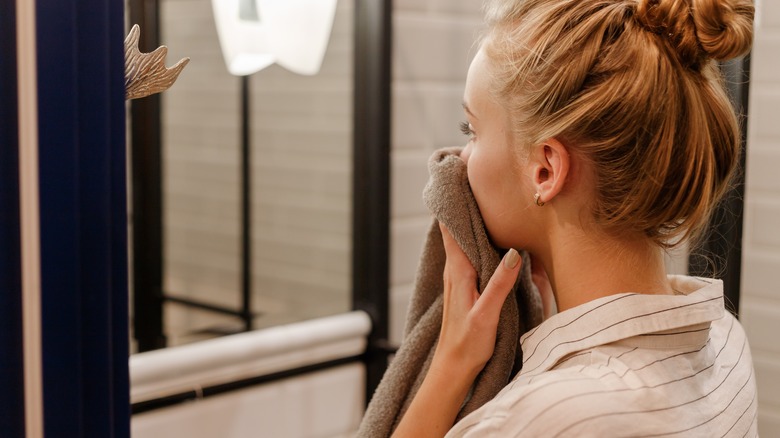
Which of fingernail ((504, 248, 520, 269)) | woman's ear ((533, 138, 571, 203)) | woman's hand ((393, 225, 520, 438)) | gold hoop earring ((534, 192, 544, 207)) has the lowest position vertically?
woman's hand ((393, 225, 520, 438))

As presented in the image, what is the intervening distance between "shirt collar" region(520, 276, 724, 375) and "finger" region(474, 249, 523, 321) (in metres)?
0.05

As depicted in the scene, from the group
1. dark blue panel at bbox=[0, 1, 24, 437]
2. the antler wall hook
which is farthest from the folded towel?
dark blue panel at bbox=[0, 1, 24, 437]

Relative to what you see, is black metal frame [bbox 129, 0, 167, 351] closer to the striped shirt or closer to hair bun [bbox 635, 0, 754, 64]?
the striped shirt

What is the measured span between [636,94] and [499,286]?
0.23 m

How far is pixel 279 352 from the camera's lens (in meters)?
1.12

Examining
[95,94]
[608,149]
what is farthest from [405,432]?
[95,94]

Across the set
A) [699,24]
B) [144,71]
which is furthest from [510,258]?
[144,71]

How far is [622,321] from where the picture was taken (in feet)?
2.33

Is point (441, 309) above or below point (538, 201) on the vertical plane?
below

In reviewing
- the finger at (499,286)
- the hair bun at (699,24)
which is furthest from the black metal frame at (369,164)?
the hair bun at (699,24)

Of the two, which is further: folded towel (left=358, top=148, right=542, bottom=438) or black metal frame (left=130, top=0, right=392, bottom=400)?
black metal frame (left=130, top=0, right=392, bottom=400)

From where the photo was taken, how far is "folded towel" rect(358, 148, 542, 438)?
2.62 feet

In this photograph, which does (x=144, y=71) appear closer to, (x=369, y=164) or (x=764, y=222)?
(x=369, y=164)

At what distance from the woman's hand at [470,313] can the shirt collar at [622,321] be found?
51 mm
